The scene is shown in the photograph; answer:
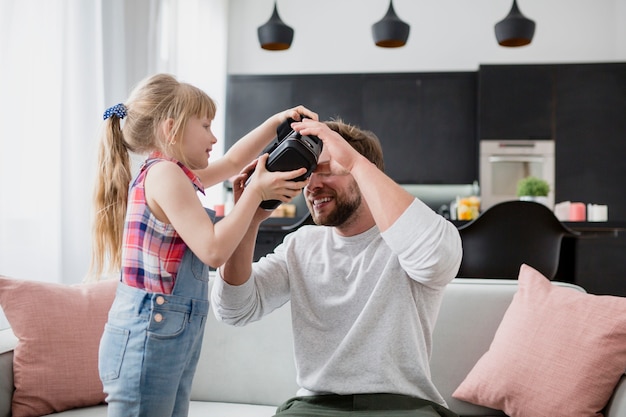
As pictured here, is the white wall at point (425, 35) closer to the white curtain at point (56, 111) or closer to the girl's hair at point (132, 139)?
the white curtain at point (56, 111)

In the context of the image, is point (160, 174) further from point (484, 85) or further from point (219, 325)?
point (484, 85)

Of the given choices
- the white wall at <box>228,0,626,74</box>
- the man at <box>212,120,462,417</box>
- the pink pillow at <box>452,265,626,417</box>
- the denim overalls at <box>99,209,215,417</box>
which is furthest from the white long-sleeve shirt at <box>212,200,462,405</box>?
the white wall at <box>228,0,626,74</box>

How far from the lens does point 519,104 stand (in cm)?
620

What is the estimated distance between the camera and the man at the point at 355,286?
4.66 feet

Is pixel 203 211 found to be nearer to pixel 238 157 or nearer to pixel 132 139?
pixel 132 139

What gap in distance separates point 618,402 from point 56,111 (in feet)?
8.75

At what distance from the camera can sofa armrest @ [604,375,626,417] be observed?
5.55 feet

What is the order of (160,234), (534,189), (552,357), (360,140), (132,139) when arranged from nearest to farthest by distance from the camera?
(160,234) < (132,139) < (360,140) < (552,357) < (534,189)

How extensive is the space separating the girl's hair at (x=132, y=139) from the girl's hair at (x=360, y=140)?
32cm

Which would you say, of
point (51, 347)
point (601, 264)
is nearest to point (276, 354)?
point (51, 347)

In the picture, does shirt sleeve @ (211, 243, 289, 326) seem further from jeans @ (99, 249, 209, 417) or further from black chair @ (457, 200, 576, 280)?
black chair @ (457, 200, 576, 280)

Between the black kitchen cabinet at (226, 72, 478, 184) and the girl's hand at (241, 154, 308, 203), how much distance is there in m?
5.07

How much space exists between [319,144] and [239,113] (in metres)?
5.25

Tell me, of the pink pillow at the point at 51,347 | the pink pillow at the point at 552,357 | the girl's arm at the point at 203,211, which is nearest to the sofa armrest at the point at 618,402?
the pink pillow at the point at 552,357
